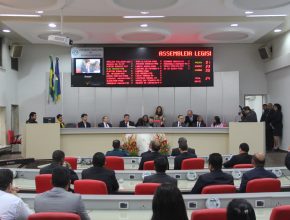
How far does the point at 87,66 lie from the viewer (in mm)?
12133

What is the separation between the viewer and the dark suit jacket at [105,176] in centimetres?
430

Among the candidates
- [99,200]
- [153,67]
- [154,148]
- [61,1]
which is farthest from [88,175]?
[153,67]

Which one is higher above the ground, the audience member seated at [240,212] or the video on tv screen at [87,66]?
the video on tv screen at [87,66]

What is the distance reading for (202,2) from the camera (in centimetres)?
843

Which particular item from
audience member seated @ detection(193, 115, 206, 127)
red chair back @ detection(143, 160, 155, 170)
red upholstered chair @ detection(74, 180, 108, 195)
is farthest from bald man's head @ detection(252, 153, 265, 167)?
audience member seated @ detection(193, 115, 206, 127)

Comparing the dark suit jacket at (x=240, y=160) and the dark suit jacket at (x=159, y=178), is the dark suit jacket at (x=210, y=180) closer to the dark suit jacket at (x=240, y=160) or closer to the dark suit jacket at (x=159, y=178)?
the dark suit jacket at (x=159, y=178)

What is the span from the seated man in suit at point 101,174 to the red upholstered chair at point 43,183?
47cm

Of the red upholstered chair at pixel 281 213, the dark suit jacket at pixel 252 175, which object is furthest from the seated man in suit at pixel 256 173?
the red upholstered chair at pixel 281 213

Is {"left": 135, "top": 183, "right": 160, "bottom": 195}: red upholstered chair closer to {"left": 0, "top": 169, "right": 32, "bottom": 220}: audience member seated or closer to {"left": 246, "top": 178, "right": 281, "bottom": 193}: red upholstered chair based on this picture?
{"left": 246, "top": 178, "right": 281, "bottom": 193}: red upholstered chair

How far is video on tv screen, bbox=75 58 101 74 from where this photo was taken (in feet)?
39.5

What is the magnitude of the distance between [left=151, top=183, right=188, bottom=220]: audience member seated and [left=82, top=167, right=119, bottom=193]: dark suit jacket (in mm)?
2299

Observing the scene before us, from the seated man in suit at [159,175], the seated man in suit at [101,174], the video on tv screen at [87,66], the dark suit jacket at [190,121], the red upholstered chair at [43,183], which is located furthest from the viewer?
the dark suit jacket at [190,121]

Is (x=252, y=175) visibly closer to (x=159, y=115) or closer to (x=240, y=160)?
(x=240, y=160)

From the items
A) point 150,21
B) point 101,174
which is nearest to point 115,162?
point 101,174
